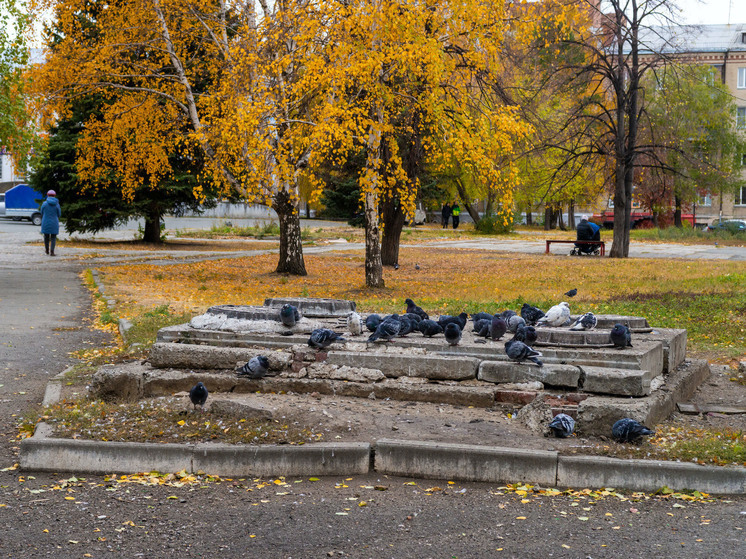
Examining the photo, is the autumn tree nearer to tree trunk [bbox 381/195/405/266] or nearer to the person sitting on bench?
tree trunk [bbox 381/195/405/266]

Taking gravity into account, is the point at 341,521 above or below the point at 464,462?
below

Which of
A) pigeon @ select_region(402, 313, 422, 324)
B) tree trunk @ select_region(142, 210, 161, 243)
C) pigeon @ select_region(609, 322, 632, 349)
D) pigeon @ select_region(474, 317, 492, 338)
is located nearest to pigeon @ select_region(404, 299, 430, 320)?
pigeon @ select_region(402, 313, 422, 324)

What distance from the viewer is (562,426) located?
18.3ft

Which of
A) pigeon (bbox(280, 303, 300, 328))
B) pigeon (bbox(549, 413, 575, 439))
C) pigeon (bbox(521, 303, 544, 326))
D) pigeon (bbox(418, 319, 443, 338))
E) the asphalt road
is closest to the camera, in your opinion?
the asphalt road

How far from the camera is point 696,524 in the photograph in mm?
4367

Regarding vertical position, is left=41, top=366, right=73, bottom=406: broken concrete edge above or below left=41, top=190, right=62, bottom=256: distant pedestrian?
below

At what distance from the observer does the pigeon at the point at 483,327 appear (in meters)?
7.13

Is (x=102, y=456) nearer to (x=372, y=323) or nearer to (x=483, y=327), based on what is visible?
(x=372, y=323)

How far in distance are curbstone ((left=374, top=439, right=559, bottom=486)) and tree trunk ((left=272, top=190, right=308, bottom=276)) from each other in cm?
1322

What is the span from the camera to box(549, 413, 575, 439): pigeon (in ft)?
18.3

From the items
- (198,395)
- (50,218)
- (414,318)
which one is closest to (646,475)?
(414,318)

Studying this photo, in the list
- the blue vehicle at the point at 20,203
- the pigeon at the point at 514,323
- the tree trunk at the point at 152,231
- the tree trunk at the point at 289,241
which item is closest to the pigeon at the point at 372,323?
the pigeon at the point at 514,323

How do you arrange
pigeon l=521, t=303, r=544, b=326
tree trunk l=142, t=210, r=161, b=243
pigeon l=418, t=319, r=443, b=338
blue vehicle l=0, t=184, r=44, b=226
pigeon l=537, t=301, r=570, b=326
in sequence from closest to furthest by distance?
pigeon l=418, t=319, r=443, b=338
pigeon l=537, t=301, r=570, b=326
pigeon l=521, t=303, r=544, b=326
tree trunk l=142, t=210, r=161, b=243
blue vehicle l=0, t=184, r=44, b=226

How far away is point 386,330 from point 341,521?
268 centimetres
